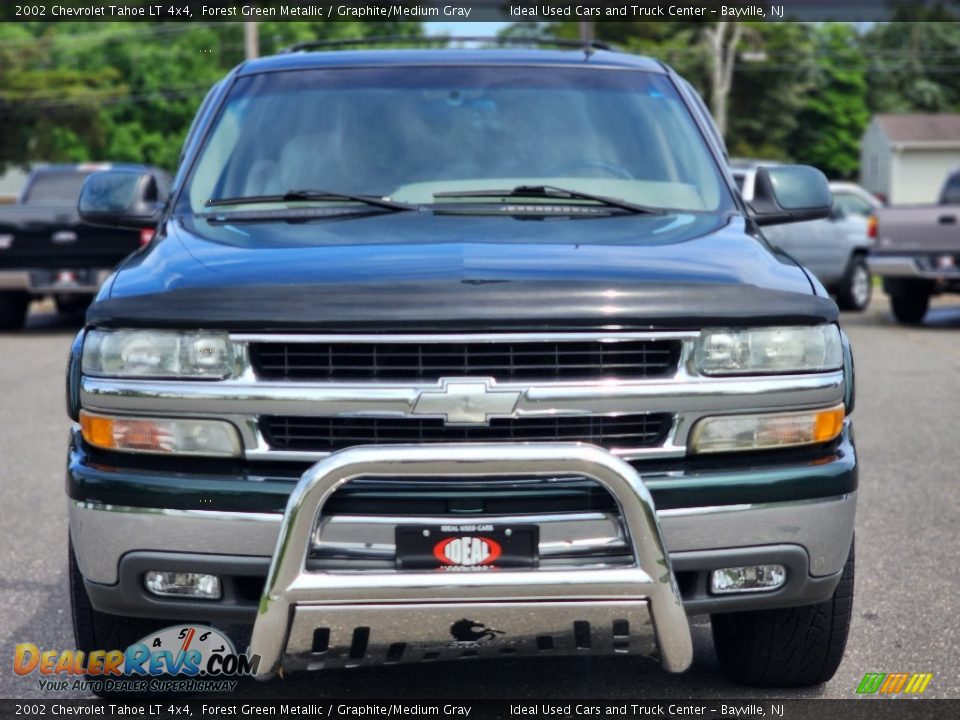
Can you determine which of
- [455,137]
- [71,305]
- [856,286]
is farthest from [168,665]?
[856,286]

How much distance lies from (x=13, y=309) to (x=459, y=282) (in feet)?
46.3

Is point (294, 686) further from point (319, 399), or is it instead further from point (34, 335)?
point (34, 335)

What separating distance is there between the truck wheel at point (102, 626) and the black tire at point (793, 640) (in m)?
1.58

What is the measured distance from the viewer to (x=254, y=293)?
3510mm

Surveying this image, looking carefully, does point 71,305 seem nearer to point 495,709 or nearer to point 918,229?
point 918,229

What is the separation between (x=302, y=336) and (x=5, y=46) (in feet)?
175

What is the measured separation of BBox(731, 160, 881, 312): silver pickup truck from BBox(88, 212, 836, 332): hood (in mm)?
14175

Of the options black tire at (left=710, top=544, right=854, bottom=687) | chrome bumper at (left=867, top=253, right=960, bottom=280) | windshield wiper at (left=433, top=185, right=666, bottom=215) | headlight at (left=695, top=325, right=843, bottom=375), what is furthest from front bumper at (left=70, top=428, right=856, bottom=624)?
chrome bumper at (left=867, top=253, right=960, bottom=280)

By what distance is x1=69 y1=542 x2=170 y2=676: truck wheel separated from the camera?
12.9ft

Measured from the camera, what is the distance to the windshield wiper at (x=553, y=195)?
4453mm

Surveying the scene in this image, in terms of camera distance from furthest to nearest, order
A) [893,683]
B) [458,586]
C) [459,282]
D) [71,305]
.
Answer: [71,305] → [893,683] → [459,282] → [458,586]

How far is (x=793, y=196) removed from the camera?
4.96 m

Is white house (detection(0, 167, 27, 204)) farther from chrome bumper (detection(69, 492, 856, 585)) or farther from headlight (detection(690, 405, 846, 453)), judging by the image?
headlight (detection(690, 405, 846, 453))

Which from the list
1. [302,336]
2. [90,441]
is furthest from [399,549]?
[90,441]
